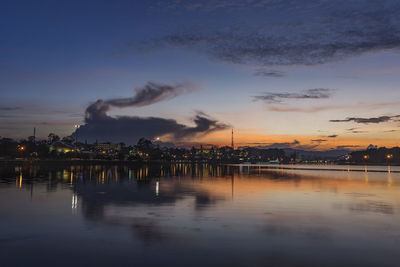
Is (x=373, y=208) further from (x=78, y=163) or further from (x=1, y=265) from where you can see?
(x=78, y=163)

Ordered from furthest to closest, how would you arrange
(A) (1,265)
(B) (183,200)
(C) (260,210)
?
1. (B) (183,200)
2. (C) (260,210)
3. (A) (1,265)

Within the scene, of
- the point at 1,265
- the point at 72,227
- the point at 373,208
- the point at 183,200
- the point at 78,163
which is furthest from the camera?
the point at 78,163

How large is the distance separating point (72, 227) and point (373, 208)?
831 inches

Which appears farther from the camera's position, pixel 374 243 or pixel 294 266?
pixel 374 243

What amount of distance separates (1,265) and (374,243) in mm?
14161

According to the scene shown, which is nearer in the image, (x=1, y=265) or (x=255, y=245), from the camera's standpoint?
(x=1, y=265)

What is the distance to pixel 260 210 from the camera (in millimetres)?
24266

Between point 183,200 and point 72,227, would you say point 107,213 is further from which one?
point 183,200

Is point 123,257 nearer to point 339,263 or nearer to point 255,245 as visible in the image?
point 255,245

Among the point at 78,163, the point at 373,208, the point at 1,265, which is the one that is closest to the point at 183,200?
the point at 373,208

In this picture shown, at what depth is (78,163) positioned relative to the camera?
12506 centimetres

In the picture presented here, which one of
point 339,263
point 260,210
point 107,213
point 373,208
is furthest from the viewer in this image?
point 373,208

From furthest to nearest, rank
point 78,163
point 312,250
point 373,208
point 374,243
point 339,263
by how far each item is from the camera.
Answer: point 78,163 < point 373,208 < point 374,243 < point 312,250 < point 339,263

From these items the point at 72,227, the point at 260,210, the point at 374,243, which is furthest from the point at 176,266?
A: the point at 260,210
